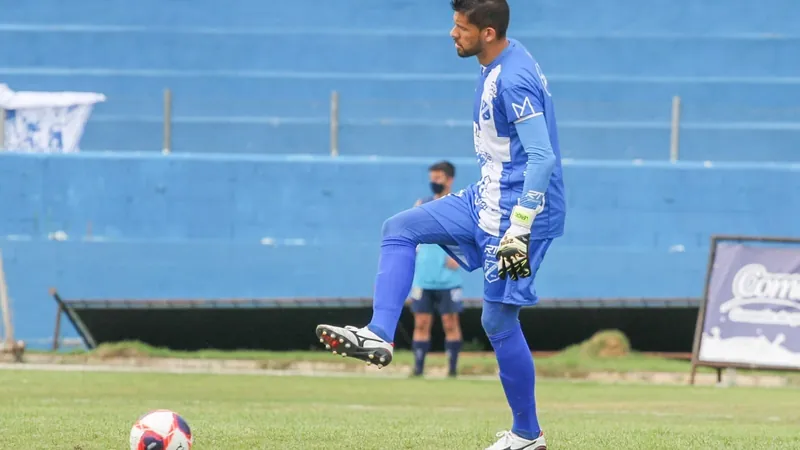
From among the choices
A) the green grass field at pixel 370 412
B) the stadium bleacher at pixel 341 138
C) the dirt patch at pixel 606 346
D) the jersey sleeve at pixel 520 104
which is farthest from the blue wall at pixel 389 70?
the jersey sleeve at pixel 520 104

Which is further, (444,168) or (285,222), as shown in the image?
(285,222)

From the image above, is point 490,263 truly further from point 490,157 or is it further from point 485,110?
point 485,110

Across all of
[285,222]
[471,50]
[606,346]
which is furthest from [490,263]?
[285,222]

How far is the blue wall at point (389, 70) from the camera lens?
20.7m

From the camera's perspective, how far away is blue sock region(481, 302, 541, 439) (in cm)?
747

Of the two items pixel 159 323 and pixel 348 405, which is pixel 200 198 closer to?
pixel 159 323

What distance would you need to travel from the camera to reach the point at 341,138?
68.4ft

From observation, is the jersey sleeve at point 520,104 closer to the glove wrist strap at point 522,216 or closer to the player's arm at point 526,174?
the player's arm at point 526,174

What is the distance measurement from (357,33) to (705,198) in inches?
250

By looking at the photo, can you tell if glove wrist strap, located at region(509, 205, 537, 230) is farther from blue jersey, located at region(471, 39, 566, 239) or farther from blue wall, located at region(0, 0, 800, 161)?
blue wall, located at region(0, 0, 800, 161)

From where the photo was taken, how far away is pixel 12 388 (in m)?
13.3

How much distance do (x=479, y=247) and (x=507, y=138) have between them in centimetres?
58

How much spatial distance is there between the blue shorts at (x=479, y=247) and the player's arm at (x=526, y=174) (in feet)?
0.56

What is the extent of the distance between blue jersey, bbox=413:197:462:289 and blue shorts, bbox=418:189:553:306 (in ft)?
26.9
